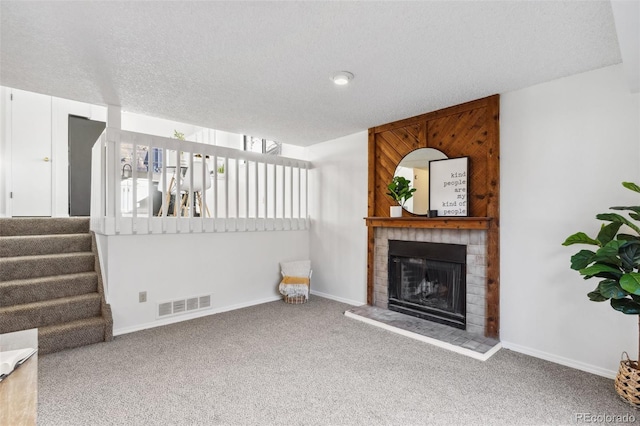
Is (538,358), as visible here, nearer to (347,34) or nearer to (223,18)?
(347,34)

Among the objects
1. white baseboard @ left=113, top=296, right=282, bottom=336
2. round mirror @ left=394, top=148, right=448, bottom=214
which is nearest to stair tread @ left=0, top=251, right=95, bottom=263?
white baseboard @ left=113, top=296, right=282, bottom=336

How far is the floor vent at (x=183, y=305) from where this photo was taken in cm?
351

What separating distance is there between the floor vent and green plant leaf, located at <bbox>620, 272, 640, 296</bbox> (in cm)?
380

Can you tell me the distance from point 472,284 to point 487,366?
2.72ft

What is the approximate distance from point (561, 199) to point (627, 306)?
987 millimetres

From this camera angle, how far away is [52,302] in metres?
2.92

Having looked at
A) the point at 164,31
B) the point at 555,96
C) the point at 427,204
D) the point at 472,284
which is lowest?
the point at 472,284

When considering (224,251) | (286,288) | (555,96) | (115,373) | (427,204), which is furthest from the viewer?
(286,288)

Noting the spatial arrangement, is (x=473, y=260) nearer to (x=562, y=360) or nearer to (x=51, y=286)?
(x=562, y=360)

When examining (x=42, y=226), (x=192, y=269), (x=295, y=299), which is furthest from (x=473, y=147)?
(x=42, y=226)

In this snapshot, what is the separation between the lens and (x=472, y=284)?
3141 millimetres

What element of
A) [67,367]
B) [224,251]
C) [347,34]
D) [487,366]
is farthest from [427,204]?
[67,367]

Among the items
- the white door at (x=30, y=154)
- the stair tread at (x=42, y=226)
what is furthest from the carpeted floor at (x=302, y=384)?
the white door at (x=30, y=154)

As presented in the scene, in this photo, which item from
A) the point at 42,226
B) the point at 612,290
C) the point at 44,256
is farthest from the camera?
the point at 42,226
